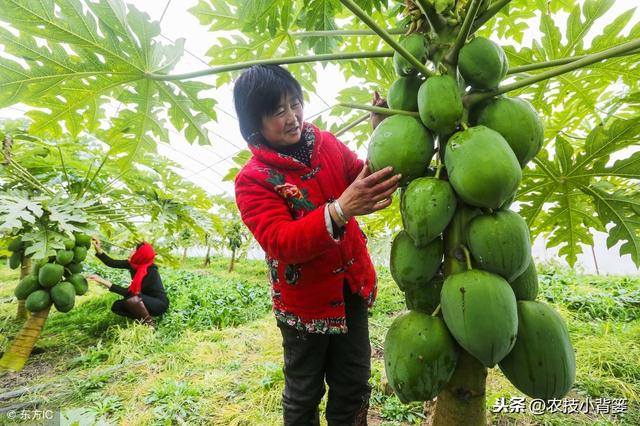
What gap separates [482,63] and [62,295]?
421cm

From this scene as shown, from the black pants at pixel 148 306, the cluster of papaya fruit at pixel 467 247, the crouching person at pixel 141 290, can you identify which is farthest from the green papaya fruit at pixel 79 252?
the cluster of papaya fruit at pixel 467 247

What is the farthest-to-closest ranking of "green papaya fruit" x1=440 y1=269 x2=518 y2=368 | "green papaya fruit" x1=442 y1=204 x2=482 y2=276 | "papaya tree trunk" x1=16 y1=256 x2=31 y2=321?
1. "papaya tree trunk" x1=16 y1=256 x2=31 y2=321
2. "green papaya fruit" x1=442 y1=204 x2=482 y2=276
3. "green papaya fruit" x1=440 y1=269 x2=518 y2=368

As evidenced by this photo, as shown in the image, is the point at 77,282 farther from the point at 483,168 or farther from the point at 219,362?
the point at 483,168

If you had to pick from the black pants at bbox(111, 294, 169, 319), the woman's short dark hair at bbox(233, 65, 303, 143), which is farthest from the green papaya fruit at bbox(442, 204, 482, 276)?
the black pants at bbox(111, 294, 169, 319)

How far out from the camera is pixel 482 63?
0.79 m

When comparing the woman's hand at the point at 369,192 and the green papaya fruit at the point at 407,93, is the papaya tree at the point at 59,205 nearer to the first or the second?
the woman's hand at the point at 369,192

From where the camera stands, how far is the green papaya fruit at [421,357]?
27.8 inches

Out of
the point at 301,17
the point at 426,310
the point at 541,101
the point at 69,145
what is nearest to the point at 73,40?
the point at 301,17

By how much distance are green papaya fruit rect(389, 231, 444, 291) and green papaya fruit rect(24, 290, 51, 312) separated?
403 cm

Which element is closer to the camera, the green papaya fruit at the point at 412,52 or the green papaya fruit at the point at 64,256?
the green papaya fruit at the point at 412,52

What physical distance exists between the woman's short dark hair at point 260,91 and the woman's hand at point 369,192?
568 millimetres

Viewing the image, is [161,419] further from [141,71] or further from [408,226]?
[408,226]

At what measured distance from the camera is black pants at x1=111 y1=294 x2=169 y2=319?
17.2ft

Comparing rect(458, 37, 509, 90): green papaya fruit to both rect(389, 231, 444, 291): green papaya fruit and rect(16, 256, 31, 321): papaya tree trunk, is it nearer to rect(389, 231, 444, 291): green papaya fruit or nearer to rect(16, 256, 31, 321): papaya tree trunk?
rect(389, 231, 444, 291): green papaya fruit
